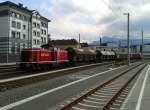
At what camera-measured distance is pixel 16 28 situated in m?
94.4

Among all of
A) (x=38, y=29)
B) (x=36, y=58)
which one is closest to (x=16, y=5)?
(x=38, y=29)

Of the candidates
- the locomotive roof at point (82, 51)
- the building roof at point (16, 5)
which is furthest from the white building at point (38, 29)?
the locomotive roof at point (82, 51)

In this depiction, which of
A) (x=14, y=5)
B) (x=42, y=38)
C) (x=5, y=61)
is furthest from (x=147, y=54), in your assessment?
(x=5, y=61)

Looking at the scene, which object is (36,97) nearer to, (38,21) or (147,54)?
(38,21)

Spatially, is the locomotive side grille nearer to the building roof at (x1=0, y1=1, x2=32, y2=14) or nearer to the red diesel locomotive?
the red diesel locomotive

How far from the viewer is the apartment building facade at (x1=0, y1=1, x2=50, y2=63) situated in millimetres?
89125

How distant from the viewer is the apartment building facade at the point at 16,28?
89.1m

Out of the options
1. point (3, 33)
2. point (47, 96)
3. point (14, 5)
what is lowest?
point (47, 96)

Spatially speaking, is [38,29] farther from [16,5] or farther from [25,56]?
[25,56]

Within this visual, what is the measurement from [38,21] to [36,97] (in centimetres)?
9221

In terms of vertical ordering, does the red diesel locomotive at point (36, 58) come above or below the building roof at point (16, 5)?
below

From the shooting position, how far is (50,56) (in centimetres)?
4075

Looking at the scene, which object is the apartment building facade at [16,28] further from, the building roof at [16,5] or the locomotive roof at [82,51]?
the locomotive roof at [82,51]

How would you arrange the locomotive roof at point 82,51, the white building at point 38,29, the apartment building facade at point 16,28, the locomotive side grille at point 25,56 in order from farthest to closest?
the white building at point 38,29, the apartment building facade at point 16,28, the locomotive roof at point 82,51, the locomotive side grille at point 25,56
